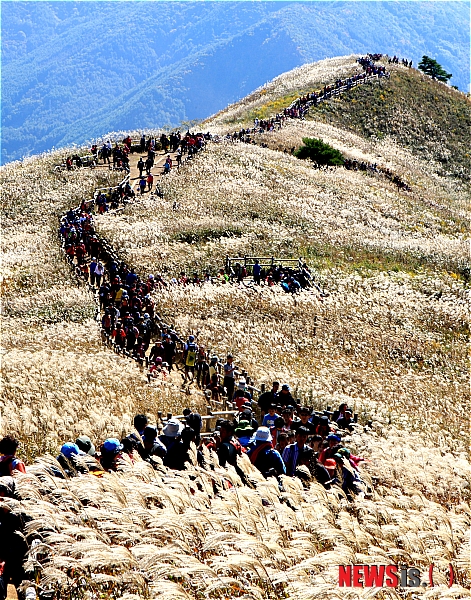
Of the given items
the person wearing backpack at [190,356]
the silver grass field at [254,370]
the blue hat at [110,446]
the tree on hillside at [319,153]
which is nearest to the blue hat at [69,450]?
the blue hat at [110,446]

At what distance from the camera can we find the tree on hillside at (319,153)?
182 feet

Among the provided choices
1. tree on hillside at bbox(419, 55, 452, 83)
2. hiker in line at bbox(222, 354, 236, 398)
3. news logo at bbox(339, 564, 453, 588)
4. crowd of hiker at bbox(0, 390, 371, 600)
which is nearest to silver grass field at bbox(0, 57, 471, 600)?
news logo at bbox(339, 564, 453, 588)

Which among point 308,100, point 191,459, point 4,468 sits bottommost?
point 4,468

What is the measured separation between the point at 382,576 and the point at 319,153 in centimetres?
5224

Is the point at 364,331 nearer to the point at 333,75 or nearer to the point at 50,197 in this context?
the point at 50,197

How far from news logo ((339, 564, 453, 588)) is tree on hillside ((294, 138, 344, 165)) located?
5138cm

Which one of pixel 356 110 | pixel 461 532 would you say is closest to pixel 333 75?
pixel 356 110

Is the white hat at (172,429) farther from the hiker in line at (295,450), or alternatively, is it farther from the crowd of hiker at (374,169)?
the crowd of hiker at (374,169)

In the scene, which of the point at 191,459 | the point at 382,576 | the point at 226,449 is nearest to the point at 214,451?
the point at 226,449

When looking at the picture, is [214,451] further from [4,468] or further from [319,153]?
[319,153]

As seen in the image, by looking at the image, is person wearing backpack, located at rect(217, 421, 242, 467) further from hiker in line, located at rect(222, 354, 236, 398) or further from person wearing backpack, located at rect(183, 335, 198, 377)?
person wearing backpack, located at rect(183, 335, 198, 377)

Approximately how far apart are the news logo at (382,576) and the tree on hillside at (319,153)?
169 feet

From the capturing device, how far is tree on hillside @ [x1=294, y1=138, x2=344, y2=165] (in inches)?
2186

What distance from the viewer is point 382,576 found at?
19.3 ft
